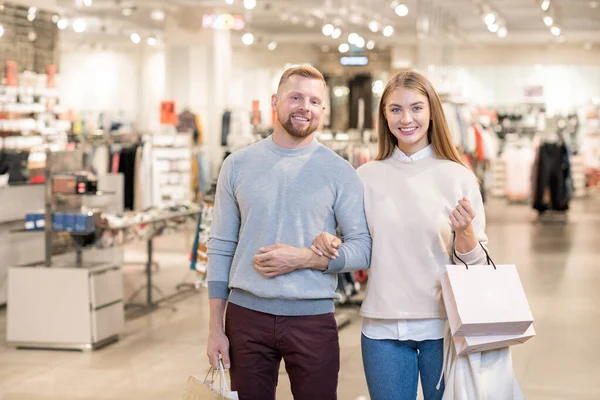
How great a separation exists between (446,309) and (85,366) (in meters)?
4.13

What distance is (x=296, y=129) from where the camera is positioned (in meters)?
2.78

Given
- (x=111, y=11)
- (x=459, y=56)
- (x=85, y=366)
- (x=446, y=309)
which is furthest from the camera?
(x=459, y=56)

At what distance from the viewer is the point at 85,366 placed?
249 inches

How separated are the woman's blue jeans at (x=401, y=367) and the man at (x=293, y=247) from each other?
0.12 m

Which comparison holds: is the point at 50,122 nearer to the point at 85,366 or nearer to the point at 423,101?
the point at 85,366

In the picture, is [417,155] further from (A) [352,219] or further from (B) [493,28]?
(B) [493,28]

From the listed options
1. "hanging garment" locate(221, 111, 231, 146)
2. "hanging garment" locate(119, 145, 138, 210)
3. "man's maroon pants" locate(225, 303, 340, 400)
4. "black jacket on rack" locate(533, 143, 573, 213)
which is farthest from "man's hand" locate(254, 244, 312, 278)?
"black jacket on rack" locate(533, 143, 573, 213)

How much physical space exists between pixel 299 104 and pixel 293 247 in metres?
0.41

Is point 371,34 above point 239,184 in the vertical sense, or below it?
above

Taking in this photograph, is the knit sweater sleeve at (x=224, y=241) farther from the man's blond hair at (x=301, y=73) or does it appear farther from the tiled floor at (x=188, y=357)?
the tiled floor at (x=188, y=357)

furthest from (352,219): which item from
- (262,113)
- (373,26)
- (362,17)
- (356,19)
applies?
(373,26)

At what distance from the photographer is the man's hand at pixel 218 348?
2834mm

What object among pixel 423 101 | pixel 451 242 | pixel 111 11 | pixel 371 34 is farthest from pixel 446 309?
pixel 371 34

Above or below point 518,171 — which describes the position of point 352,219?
above
